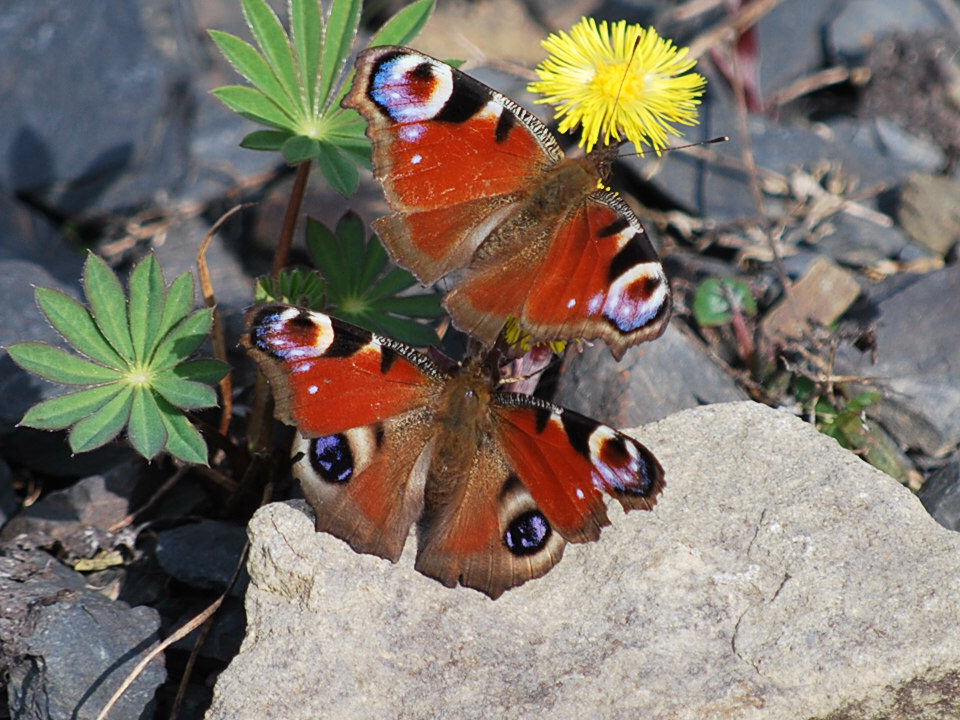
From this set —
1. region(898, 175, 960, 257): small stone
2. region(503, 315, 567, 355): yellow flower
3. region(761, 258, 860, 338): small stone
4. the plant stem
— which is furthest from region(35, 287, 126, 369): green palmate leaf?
region(898, 175, 960, 257): small stone

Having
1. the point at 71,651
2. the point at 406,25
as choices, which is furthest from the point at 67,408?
the point at 406,25

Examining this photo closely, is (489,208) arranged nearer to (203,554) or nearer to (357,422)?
(357,422)

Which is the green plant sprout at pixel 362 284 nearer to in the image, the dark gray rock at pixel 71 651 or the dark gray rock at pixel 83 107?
the dark gray rock at pixel 71 651

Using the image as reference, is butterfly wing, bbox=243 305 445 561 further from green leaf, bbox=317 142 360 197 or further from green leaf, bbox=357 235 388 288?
green leaf, bbox=357 235 388 288

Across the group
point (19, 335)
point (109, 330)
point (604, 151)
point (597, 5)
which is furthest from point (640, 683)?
point (597, 5)

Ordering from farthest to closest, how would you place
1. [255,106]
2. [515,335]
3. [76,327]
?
[255,106] < [76,327] < [515,335]
